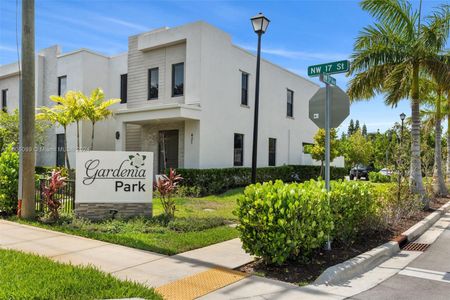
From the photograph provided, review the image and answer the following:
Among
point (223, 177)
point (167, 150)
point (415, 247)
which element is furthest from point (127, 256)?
point (167, 150)

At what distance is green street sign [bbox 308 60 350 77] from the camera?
6633 mm

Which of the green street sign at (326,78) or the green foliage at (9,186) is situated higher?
the green street sign at (326,78)

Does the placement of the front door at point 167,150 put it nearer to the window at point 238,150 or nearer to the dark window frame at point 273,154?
the window at point 238,150

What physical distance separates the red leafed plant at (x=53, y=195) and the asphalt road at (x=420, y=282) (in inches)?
278

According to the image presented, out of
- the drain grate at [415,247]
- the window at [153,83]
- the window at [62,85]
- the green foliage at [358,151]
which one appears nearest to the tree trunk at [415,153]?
the drain grate at [415,247]

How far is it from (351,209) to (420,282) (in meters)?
1.81

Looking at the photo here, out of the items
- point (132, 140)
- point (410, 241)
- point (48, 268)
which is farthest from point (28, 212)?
point (132, 140)

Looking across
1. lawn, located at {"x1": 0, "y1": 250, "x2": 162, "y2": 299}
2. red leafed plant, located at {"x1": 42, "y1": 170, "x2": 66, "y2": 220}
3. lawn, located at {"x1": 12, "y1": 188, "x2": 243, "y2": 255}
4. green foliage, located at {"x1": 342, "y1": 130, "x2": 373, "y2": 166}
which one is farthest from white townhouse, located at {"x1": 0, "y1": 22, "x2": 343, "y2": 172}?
green foliage, located at {"x1": 342, "y1": 130, "x2": 373, "y2": 166}

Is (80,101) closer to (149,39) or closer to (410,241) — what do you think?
(149,39)

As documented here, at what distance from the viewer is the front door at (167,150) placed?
61.0ft

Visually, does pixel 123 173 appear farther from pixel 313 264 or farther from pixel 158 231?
pixel 313 264

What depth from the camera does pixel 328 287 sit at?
17.3 ft

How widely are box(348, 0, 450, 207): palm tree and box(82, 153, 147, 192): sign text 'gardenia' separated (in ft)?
26.5

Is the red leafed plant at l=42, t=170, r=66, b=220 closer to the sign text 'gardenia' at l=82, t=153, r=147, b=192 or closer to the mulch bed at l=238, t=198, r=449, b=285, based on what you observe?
the sign text 'gardenia' at l=82, t=153, r=147, b=192
